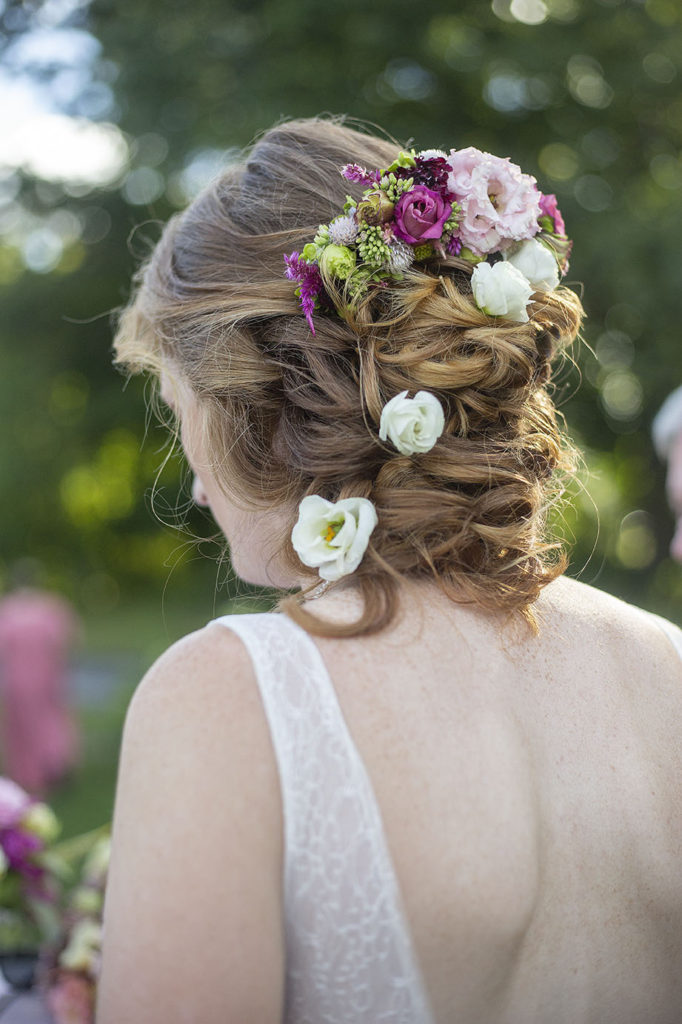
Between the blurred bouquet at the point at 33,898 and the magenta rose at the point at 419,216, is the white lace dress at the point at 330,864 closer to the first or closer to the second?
the magenta rose at the point at 419,216

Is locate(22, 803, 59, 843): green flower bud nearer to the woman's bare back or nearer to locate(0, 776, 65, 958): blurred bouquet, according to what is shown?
locate(0, 776, 65, 958): blurred bouquet

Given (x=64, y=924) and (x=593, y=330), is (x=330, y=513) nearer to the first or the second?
(x=64, y=924)

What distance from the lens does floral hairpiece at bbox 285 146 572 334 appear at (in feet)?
5.06

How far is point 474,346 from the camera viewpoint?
1.54m

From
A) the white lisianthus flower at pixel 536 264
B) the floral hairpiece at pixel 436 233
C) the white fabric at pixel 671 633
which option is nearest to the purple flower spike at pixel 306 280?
the floral hairpiece at pixel 436 233

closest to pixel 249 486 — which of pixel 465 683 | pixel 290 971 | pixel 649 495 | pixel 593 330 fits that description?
pixel 465 683

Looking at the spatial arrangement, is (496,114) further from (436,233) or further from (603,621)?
(603,621)

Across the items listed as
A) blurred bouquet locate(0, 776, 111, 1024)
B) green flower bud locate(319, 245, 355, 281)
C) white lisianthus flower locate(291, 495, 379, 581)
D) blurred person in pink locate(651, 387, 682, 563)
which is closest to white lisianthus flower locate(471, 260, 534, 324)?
green flower bud locate(319, 245, 355, 281)

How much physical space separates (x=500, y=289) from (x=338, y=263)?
270 mm

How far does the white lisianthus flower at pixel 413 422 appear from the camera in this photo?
1420mm

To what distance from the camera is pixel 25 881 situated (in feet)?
7.39

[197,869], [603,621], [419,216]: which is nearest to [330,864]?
[197,869]

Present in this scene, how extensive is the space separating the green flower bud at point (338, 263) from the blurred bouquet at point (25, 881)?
1.50 metres

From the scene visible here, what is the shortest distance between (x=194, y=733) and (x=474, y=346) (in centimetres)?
79
